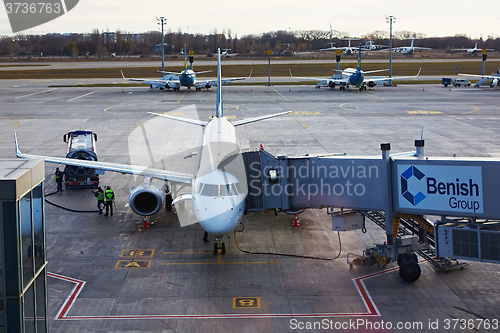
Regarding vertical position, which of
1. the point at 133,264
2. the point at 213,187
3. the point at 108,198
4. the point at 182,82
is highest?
the point at 182,82

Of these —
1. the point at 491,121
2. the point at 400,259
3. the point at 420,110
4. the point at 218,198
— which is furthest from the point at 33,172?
the point at 420,110

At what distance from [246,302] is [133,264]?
604cm

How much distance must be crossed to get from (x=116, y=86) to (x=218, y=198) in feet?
288

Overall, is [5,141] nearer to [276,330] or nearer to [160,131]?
[160,131]

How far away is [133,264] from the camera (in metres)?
21.8

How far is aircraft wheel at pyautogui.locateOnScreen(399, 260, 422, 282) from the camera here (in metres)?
19.7

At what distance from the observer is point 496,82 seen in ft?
307

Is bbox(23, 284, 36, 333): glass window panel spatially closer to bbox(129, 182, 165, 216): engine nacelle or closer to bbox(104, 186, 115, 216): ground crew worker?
bbox(129, 182, 165, 216): engine nacelle

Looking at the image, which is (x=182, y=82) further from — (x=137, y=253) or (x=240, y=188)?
(x=240, y=188)

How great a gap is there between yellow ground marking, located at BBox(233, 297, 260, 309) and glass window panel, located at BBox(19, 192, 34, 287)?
27.4ft

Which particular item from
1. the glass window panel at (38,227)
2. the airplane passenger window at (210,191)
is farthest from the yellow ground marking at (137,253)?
the glass window panel at (38,227)

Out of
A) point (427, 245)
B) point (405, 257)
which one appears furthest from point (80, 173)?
point (427, 245)

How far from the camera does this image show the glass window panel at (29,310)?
449 inches

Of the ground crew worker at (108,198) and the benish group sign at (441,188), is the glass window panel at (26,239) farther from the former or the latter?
the ground crew worker at (108,198)
